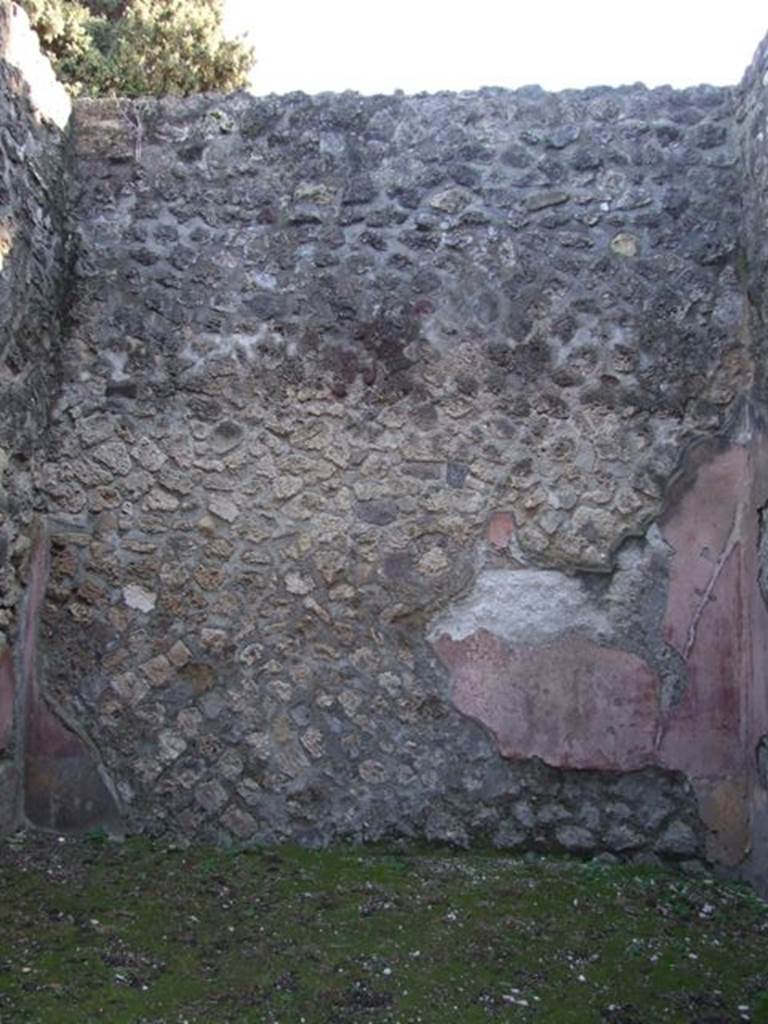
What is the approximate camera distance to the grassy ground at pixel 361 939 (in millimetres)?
3131

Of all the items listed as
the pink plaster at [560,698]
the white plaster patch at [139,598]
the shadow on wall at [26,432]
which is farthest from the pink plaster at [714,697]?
the shadow on wall at [26,432]

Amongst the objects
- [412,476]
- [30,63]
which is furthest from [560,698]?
[30,63]

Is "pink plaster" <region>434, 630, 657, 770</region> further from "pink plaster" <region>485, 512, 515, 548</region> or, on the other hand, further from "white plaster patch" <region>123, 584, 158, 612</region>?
"white plaster patch" <region>123, 584, 158, 612</region>

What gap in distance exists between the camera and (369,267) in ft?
16.1

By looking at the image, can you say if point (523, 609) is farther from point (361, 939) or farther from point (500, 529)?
point (361, 939)

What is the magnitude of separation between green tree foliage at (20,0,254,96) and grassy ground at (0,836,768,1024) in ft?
24.6

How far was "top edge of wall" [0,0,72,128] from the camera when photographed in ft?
14.5

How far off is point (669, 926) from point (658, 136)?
3.34 metres

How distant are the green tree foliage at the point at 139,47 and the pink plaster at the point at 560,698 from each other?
6830 mm

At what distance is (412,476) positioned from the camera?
4.75 m

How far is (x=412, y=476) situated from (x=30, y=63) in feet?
7.90

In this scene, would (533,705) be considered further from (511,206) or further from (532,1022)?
(511,206)

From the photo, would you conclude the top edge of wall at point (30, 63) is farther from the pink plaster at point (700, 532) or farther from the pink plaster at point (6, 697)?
the pink plaster at point (700, 532)

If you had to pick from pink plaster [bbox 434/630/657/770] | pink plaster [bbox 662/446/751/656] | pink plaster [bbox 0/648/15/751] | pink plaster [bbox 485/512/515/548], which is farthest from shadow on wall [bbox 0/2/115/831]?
pink plaster [bbox 662/446/751/656]
